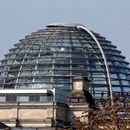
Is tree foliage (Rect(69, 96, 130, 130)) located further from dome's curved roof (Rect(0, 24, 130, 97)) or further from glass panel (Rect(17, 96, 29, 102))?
dome's curved roof (Rect(0, 24, 130, 97))

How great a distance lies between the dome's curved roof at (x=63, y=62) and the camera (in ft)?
426

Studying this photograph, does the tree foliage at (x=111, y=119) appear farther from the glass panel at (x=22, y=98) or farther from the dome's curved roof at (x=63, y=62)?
the dome's curved roof at (x=63, y=62)

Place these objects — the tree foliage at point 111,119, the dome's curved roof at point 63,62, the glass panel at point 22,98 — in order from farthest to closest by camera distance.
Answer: the dome's curved roof at point 63,62, the glass panel at point 22,98, the tree foliage at point 111,119

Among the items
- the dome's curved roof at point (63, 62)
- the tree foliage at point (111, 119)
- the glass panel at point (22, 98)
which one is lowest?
the tree foliage at point (111, 119)

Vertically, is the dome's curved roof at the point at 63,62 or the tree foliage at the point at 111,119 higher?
the dome's curved roof at the point at 63,62

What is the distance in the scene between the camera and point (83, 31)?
462 feet

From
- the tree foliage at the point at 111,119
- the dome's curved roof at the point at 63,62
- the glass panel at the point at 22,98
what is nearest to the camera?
the tree foliage at the point at 111,119

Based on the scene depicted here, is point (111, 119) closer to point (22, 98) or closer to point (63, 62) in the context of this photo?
point (22, 98)

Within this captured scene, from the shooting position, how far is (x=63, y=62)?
432 ft

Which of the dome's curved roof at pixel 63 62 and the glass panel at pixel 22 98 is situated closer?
the glass panel at pixel 22 98

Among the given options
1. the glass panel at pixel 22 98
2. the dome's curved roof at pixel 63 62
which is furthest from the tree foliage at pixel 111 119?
the dome's curved roof at pixel 63 62

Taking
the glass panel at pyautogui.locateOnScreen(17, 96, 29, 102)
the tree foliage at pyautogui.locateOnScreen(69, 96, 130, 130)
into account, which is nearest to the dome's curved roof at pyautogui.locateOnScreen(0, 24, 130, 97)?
the glass panel at pyautogui.locateOnScreen(17, 96, 29, 102)

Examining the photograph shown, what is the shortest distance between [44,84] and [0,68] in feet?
35.5

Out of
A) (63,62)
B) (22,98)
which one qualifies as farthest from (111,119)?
(63,62)
